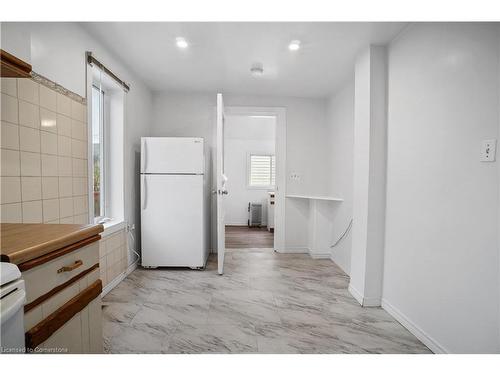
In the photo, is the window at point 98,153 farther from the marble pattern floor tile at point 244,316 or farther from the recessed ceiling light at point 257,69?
the recessed ceiling light at point 257,69

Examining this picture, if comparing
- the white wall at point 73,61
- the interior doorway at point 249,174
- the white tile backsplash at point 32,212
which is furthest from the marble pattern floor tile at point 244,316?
the interior doorway at point 249,174

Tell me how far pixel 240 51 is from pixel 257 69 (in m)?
0.39

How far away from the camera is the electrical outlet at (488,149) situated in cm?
128

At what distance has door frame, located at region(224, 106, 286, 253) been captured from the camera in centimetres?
375

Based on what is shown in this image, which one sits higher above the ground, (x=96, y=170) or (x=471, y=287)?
(x=96, y=170)

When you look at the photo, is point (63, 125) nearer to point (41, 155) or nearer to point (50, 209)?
point (41, 155)

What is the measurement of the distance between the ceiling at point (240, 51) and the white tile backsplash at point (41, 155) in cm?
79

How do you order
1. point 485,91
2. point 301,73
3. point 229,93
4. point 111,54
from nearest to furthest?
point 485,91 < point 111,54 < point 301,73 < point 229,93

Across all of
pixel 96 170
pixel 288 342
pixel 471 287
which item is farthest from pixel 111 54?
pixel 471 287

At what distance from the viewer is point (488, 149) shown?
1305 millimetres

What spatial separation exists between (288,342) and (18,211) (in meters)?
1.78

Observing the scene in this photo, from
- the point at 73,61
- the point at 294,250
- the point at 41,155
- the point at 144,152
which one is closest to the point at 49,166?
the point at 41,155

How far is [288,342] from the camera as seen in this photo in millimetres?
1710
